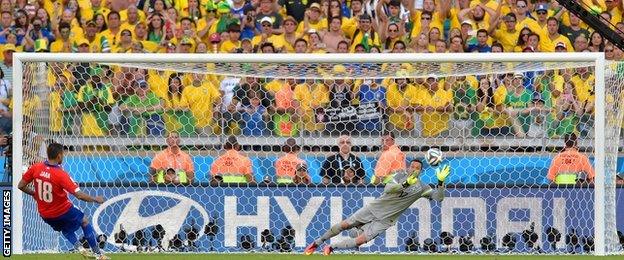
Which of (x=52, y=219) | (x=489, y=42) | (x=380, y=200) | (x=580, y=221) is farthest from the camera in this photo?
(x=489, y=42)

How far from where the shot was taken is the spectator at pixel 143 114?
17391 millimetres

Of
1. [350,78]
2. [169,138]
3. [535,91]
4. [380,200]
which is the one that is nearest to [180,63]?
[169,138]

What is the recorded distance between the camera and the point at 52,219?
1516 centimetres

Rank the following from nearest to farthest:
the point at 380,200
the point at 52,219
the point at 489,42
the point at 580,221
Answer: the point at 52,219 → the point at 380,200 → the point at 580,221 → the point at 489,42

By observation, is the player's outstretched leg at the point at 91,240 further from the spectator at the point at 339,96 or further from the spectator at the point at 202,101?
the spectator at the point at 339,96

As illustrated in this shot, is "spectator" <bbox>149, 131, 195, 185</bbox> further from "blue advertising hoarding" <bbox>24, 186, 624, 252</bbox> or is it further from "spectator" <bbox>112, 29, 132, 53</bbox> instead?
"spectator" <bbox>112, 29, 132, 53</bbox>

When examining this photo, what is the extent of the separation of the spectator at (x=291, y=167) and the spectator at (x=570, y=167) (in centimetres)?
300

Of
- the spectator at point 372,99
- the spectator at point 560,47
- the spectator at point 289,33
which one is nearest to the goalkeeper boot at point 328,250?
the spectator at point 372,99

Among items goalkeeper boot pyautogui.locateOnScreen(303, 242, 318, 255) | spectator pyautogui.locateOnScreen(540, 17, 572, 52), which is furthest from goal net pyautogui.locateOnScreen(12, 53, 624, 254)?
spectator pyautogui.locateOnScreen(540, 17, 572, 52)

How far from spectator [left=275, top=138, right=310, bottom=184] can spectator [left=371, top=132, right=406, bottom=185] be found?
34.3 inches

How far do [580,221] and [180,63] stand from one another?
5265 mm

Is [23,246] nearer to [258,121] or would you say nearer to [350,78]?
[258,121]

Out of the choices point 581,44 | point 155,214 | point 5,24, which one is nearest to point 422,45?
point 581,44

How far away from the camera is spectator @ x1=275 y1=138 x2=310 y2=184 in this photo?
17.4m
